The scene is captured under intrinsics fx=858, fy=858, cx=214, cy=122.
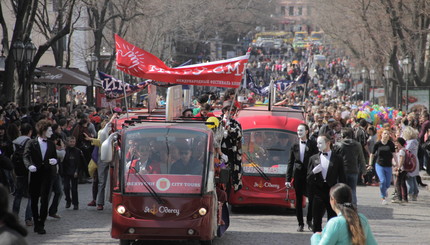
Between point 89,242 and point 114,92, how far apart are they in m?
7.71

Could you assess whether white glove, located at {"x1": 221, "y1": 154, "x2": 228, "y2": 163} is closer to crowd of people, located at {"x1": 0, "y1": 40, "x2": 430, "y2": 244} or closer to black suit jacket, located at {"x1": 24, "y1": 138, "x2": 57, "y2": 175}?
crowd of people, located at {"x1": 0, "y1": 40, "x2": 430, "y2": 244}

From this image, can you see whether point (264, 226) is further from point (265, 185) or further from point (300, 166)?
point (265, 185)

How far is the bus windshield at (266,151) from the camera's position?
51.8ft

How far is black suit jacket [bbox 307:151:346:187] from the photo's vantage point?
11547 mm

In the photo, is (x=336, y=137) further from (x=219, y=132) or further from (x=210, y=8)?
(x=210, y=8)

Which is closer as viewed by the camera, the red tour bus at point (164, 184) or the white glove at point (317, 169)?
the red tour bus at point (164, 184)

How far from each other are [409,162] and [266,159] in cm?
339

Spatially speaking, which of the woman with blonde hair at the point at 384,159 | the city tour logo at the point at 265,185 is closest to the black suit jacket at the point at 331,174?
the city tour logo at the point at 265,185

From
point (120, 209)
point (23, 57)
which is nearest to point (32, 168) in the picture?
point (120, 209)

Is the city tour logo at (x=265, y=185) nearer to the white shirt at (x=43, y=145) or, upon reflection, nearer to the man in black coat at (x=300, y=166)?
the man in black coat at (x=300, y=166)

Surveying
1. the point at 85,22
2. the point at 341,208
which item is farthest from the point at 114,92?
the point at 85,22

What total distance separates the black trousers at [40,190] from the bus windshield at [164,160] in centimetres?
185

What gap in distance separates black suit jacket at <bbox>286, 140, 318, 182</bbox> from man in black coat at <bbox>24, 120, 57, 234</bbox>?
143 inches

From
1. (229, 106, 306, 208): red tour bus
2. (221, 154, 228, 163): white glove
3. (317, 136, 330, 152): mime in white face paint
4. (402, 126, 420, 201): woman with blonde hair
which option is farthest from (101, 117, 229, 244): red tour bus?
(402, 126, 420, 201): woman with blonde hair
